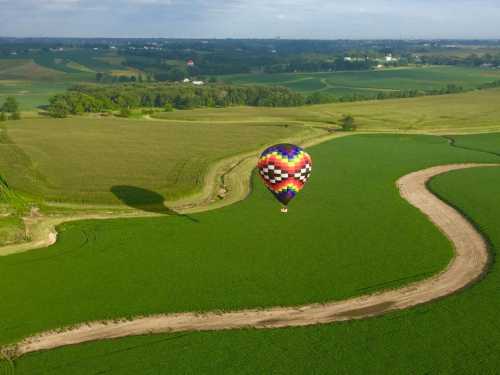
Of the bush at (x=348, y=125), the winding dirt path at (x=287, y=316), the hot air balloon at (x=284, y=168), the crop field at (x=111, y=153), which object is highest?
the hot air balloon at (x=284, y=168)

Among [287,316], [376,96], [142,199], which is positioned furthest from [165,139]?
[376,96]

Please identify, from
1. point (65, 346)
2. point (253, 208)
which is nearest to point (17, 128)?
point (253, 208)

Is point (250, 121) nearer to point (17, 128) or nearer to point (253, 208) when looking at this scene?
point (17, 128)

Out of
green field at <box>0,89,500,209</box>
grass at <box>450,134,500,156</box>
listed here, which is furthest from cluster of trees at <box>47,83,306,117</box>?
grass at <box>450,134,500,156</box>

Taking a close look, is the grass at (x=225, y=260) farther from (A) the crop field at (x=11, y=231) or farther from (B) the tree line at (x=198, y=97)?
(B) the tree line at (x=198, y=97)

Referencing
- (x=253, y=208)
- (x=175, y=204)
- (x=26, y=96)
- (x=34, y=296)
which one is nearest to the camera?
(x=34, y=296)

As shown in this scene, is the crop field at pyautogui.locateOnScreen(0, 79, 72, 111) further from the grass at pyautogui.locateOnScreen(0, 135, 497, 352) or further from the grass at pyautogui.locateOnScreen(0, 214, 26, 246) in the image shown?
the grass at pyautogui.locateOnScreen(0, 135, 497, 352)

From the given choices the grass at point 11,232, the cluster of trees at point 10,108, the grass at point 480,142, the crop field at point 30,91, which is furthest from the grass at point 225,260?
the crop field at point 30,91

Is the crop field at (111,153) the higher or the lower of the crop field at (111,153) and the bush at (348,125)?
the lower
